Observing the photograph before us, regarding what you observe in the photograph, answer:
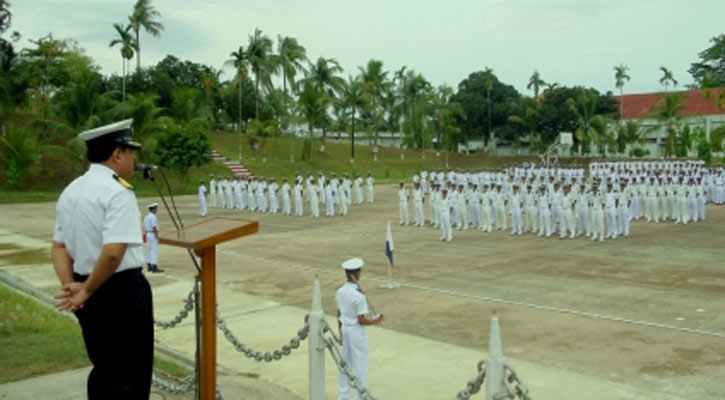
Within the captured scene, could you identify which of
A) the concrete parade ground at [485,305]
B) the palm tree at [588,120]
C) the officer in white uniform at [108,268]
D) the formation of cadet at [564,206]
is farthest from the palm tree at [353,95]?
the officer in white uniform at [108,268]

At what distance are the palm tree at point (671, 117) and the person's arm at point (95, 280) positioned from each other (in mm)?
50560

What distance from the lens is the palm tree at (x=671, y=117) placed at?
46.9m

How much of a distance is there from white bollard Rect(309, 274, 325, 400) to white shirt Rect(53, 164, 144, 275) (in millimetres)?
2008

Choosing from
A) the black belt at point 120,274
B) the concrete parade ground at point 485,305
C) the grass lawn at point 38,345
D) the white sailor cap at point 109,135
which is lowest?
the concrete parade ground at point 485,305

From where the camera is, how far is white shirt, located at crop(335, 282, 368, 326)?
5.48 metres

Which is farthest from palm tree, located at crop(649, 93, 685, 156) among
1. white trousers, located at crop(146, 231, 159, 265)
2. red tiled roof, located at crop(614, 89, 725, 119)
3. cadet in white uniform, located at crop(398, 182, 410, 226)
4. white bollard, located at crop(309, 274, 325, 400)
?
white bollard, located at crop(309, 274, 325, 400)

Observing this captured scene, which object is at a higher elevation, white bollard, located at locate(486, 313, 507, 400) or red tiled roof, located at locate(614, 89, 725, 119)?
red tiled roof, located at locate(614, 89, 725, 119)

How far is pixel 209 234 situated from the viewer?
13.2ft

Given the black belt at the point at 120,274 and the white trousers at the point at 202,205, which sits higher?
the black belt at the point at 120,274

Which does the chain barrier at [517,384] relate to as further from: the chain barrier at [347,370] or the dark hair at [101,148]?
the dark hair at [101,148]

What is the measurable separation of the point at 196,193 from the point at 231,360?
1137 inches

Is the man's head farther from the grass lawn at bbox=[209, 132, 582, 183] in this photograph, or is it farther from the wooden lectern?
the grass lawn at bbox=[209, 132, 582, 183]

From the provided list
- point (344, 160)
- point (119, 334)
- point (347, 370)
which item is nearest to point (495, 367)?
point (347, 370)

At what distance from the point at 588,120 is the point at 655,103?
999 cm
